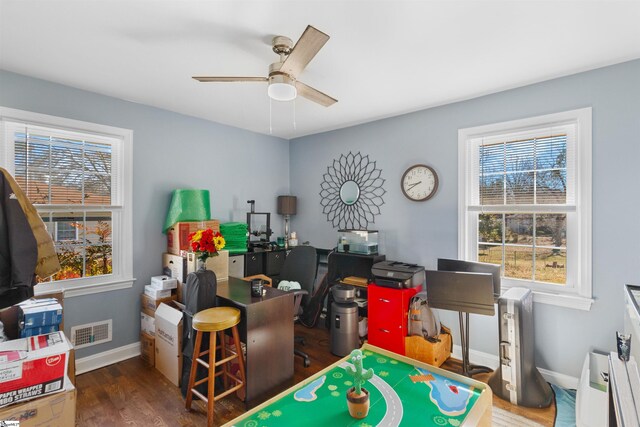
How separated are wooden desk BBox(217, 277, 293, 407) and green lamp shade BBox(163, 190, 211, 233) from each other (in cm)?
100

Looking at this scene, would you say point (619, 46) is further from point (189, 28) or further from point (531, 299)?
point (189, 28)

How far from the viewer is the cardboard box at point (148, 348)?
9.38ft

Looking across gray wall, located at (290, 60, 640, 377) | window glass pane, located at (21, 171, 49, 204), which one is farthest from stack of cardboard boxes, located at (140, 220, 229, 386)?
gray wall, located at (290, 60, 640, 377)

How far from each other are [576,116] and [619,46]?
52 centimetres

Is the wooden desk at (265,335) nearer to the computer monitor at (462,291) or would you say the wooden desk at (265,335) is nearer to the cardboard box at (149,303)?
the cardboard box at (149,303)

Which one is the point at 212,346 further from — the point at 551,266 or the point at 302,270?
the point at 551,266

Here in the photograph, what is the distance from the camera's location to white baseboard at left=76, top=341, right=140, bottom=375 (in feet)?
9.02

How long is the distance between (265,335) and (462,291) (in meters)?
1.63

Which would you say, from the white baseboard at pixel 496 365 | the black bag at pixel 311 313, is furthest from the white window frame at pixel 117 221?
the white baseboard at pixel 496 365

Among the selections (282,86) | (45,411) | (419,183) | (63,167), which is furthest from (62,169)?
(419,183)

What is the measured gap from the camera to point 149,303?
9.80ft

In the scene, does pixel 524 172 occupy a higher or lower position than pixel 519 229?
higher

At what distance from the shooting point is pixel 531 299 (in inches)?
98.8

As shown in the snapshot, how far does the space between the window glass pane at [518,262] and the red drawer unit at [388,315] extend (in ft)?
2.81
